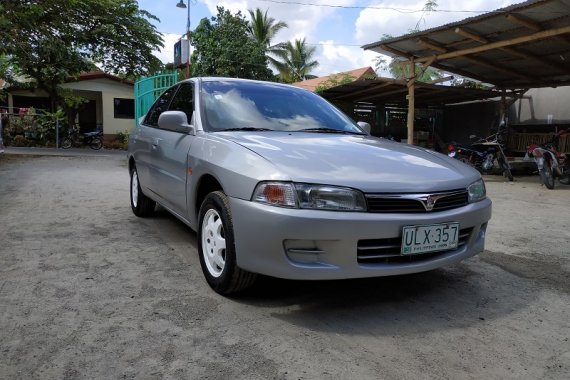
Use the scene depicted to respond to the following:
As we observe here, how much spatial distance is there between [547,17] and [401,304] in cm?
805

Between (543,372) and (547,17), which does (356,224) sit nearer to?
(543,372)

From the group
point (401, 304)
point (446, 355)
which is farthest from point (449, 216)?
point (446, 355)

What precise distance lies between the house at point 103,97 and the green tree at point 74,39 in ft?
10.2

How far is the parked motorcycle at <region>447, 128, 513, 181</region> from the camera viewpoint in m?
11.0

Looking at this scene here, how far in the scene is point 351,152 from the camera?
10.0 feet

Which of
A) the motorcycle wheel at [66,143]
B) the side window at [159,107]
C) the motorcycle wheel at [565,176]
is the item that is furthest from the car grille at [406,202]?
the motorcycle wheel at [66,143]

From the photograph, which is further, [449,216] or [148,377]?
[449,216]

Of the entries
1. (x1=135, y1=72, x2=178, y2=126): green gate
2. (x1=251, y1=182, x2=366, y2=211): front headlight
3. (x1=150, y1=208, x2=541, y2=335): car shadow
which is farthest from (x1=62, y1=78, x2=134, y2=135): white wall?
(x1=251, y1=182, x2=366, y2=211): front headlight

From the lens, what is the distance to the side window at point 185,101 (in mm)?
3957

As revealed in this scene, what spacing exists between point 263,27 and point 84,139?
15.6 meters

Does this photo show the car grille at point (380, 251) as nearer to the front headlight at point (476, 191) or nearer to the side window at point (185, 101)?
the front headlight at point (476, 191)

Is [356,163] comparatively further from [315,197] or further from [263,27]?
[263,27]

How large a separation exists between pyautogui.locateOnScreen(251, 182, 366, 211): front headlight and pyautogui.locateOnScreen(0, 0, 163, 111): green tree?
13923 millimetres

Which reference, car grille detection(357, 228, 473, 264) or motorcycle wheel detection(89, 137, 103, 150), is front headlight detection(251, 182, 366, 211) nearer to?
car grille detection(357, 228, 473, 264)
